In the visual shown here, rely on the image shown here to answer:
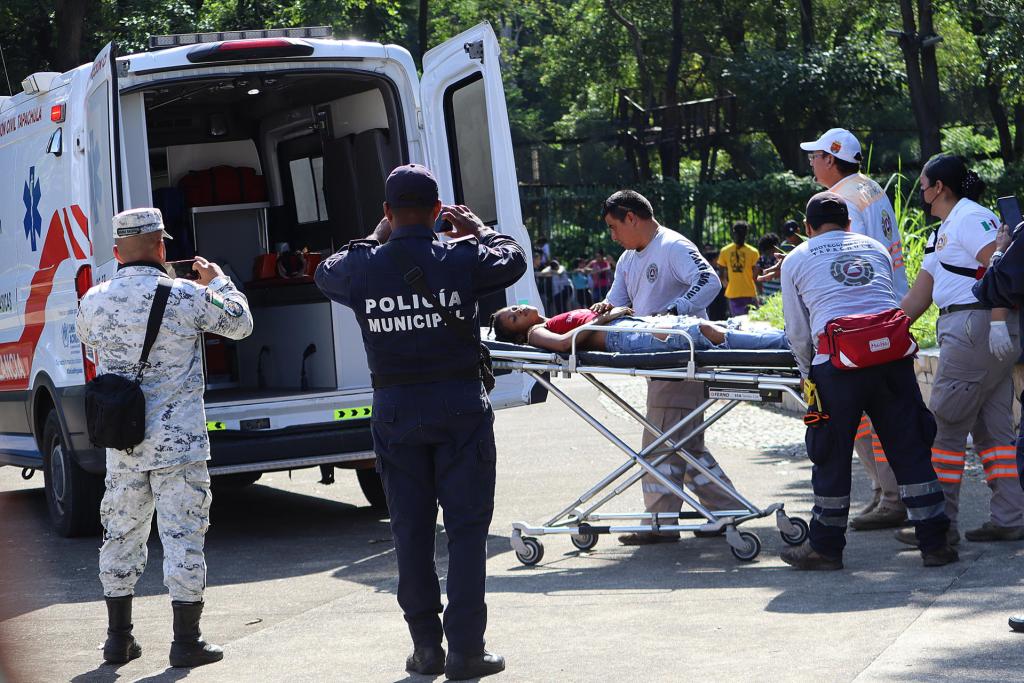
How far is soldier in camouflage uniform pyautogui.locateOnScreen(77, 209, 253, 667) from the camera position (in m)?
5.43

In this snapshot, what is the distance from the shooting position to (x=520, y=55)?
154 feet

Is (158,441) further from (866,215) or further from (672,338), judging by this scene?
(866,215)

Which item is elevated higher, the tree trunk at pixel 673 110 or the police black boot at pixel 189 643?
the tree trunk at pixel 673 110

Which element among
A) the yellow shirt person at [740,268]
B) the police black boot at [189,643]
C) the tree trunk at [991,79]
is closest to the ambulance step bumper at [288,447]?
the police black boot at [189,643]

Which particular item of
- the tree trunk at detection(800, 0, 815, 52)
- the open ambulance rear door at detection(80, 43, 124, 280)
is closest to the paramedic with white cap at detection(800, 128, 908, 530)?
the open ambulance rear door at detection(80, 43, 124, 280)

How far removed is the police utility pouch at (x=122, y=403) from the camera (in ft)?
17.4

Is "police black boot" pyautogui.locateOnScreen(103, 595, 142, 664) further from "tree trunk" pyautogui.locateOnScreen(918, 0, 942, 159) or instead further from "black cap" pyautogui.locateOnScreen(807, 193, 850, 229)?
"tree trunk" pyautogui.locateOnScreen(918, 0, 942, 159)

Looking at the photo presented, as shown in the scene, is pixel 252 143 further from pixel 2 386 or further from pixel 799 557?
pixel 799 557

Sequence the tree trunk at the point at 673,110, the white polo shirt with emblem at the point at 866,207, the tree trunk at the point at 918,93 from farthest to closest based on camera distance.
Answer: the tree trunk at the point at 673,110 → the tree trunk at the point at 918,93 → the white polo shirt with emblem at the point at 866,207

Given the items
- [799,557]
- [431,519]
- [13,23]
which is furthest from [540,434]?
[13,23]

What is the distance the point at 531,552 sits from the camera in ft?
22.5

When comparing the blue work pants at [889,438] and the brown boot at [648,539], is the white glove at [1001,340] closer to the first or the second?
the blue work pants at [889,438]

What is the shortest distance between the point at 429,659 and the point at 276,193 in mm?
6369

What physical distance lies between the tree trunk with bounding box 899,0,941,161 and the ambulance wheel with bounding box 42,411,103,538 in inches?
577
